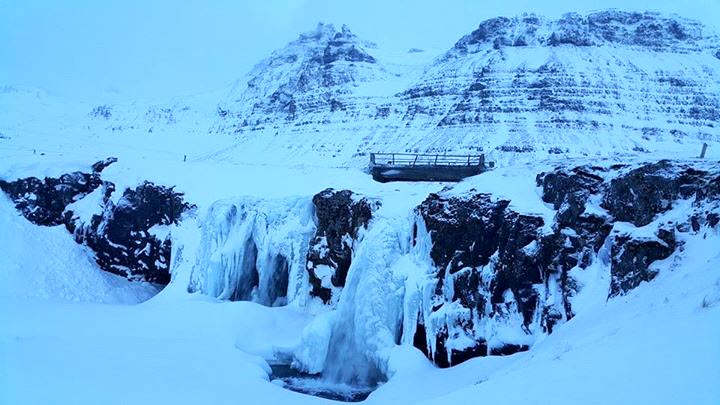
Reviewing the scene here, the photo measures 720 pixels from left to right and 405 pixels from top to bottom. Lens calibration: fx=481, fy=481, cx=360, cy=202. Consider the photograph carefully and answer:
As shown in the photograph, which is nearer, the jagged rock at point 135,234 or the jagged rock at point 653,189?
the jagged rock at point 653,189

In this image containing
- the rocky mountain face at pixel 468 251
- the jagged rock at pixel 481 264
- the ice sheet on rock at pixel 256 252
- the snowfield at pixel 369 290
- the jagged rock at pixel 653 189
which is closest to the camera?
the snowfield at pixel 369 290

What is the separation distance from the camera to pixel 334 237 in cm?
1797

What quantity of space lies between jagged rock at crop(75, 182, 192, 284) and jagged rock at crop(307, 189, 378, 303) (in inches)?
357

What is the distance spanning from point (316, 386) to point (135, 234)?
587 inches

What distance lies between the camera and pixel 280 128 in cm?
5853

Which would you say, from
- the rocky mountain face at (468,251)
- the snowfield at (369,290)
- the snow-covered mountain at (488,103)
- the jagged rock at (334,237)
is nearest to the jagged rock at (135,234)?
the snowfield at (369,290)

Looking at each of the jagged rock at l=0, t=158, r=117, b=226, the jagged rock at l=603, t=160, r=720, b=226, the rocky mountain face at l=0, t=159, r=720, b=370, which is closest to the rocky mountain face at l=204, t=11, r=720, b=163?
the jagged rock at l=0, t=158, r=117, b=226

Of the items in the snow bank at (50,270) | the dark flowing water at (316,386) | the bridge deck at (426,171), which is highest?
the bridge deck at (426,171)

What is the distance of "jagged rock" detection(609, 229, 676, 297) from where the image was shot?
9.52m

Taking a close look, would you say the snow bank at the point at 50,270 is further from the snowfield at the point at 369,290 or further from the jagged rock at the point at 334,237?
the jagged rock at the point at 334,237

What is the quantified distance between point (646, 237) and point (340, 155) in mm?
35873

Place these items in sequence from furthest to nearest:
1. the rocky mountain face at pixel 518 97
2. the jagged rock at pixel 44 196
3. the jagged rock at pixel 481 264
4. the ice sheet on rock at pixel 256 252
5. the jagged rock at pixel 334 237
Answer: the rocky mountain face at pixel 518 97 → the jagged rock at pixel 44 196 → the ice sheet on rock at pixel 256 252 → the jagged rock at pixel 334 237 → the jagged rock at pixel 481 264

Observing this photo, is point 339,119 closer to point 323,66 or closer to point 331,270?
point 323,66

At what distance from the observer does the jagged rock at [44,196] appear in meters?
25.7
